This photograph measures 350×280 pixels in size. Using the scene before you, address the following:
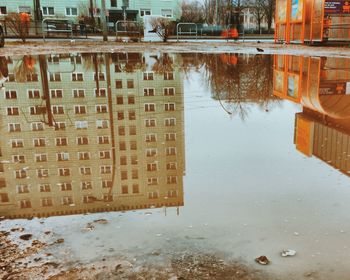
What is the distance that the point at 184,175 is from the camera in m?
3.85

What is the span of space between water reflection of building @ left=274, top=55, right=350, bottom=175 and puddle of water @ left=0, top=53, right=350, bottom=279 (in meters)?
0.03

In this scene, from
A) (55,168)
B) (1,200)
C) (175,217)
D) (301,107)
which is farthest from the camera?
(301,107)

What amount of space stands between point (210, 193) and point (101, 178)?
3.47 feet

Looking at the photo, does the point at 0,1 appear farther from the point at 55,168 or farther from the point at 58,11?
the point at 55,168

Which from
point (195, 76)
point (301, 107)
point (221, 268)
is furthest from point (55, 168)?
point (195, 76)

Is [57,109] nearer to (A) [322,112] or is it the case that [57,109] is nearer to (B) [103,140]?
(B) [103,140]

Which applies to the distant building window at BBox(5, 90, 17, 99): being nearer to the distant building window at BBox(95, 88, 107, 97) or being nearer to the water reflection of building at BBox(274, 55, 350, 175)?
the distant building window at BBox(95, 88, 107, 97)

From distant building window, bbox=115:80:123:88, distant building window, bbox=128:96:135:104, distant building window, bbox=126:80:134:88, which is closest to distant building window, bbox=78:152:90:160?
distant building window, bbox=128:96:135:104

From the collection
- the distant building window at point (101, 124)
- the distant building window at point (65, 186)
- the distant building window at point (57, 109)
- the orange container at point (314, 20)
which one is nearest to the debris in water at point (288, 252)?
the distant building window at point (65, 186)

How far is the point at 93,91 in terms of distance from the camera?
Result: 823 centimetres

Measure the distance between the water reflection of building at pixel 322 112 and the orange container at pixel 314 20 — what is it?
15.2 metres

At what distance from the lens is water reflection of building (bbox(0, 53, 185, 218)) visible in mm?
3387

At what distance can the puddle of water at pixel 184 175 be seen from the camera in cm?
264

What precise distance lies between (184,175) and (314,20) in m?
23.9
